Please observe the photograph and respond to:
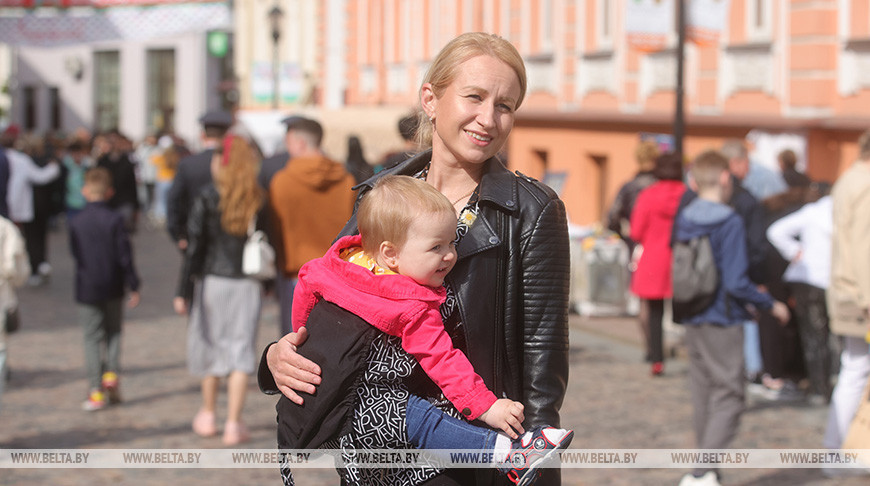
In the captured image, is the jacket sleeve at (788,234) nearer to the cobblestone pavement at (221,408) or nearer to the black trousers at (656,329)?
the cobblestone pavement at (221,408)

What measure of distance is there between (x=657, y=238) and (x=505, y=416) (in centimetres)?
799

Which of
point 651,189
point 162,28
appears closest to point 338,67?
point 162,28

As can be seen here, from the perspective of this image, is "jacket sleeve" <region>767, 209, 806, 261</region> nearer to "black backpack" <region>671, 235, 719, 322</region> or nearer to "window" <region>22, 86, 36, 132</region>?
"black backpack" <region>671, 235, 719, 322</region>

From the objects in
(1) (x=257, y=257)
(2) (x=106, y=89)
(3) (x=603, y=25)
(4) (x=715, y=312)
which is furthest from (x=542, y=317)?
(2) (x=106, y=89)

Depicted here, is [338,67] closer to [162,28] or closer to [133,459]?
[162,28]

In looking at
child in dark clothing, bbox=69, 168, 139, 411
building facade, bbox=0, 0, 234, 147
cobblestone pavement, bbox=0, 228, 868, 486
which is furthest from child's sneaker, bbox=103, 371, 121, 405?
building facade, bbox=0, 0, 234, 147

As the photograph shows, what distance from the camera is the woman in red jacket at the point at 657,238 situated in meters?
10.9

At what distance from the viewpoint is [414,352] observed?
309cm

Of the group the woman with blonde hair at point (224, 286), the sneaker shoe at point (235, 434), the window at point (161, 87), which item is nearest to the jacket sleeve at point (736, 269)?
the woman with blonde hair at point (224, 286)

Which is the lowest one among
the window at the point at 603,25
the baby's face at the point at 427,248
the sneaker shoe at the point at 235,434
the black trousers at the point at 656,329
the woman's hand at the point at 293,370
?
the sneaker shoe at the point at 235,434

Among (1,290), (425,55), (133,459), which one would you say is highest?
(425,55)

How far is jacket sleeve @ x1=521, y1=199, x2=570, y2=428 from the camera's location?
10.8 feet

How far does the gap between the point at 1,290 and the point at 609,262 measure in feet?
25.8

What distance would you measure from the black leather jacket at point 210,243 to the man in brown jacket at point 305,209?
23 cm
